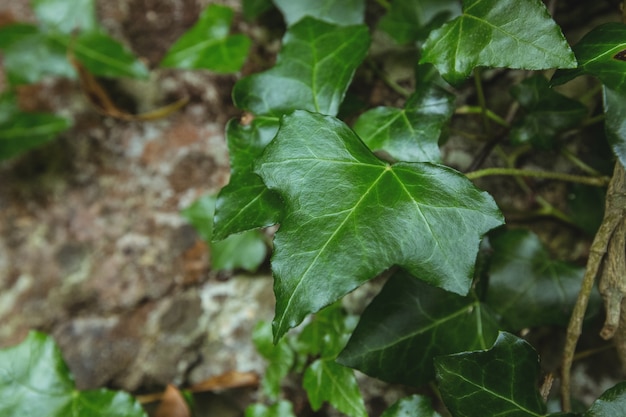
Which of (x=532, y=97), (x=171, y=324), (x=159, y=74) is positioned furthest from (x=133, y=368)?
(x=532, y=97)

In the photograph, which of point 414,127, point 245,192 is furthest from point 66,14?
point 414,127

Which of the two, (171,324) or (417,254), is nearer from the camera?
(417,254)

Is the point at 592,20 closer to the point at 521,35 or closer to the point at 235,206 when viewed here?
the point at 521,35

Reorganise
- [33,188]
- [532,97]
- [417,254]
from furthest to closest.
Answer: [33,188] < [532,97] < [417,254]

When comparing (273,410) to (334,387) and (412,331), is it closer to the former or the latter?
(334,387)

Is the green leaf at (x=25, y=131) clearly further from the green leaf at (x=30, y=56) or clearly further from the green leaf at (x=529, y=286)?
the green leaf at (x=529, y=286)

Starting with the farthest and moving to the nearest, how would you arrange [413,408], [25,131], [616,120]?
1. [25,131]
2. [413,408]
3. [616,120]
